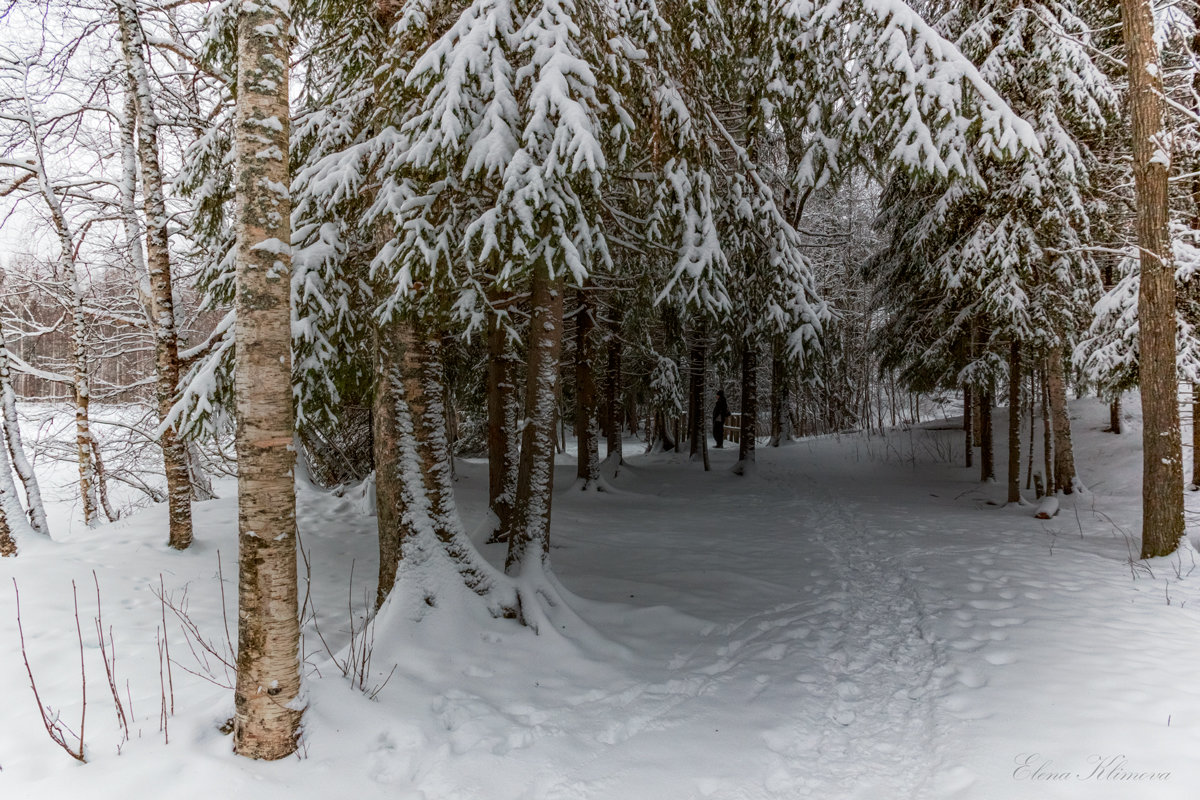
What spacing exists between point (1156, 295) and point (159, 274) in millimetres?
10740

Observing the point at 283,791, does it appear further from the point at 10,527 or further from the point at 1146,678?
the point at 10,527

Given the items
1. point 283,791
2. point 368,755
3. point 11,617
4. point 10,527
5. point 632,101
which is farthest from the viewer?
point 10,527

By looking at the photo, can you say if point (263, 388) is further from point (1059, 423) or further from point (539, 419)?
point (1059, 423)

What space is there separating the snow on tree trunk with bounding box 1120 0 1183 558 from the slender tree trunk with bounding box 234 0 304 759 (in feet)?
25.0

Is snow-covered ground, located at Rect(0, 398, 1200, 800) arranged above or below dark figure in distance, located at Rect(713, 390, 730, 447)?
below

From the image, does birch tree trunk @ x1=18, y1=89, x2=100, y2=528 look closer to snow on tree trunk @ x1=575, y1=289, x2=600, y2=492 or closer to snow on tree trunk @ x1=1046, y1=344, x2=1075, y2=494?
snow on tree trunk @ x1=575, y1=289, x2=600, y2=492

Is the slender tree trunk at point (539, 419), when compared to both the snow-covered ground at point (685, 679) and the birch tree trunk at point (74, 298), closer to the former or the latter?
the snow-covered ground at point (685, 679)

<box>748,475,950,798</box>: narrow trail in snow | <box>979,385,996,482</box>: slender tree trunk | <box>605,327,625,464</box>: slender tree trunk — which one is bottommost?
<box>748,475,950,798</box>: narrow trail in snow

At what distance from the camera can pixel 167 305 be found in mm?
6926

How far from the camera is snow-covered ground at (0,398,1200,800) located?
2.90m

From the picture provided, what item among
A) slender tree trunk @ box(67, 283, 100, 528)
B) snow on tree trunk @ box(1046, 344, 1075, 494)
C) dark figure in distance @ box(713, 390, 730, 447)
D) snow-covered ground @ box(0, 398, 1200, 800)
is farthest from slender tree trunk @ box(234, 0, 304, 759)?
dark figure in distance @ box(713, 390, 730, 447)

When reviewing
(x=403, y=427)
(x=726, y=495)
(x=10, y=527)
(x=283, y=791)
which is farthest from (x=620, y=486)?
(x=283, y=791)

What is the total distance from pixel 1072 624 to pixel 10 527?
9.91 meters

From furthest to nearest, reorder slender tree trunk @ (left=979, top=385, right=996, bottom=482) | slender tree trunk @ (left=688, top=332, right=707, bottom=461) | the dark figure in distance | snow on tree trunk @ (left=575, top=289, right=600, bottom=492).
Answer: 1. the dark figure in distance
2. slender tree trunk @ (left=688, top=332, right=707, bottom=461)
3. slender tree trunk @ (left=979, top=385, right=996, bottom=482)
4. snow on tree trunk @ (left=575, top=289, right=600, bottom=492)
